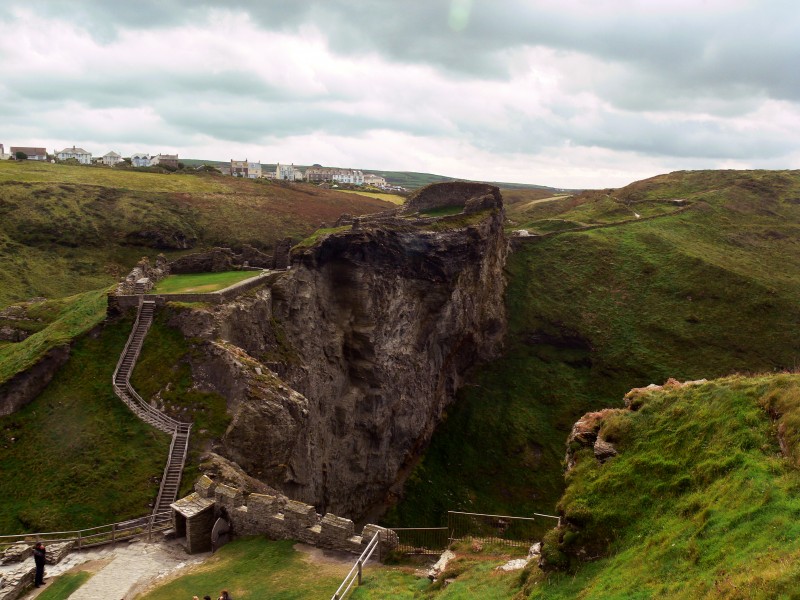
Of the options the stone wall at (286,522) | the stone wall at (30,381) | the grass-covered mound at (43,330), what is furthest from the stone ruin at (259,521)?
the grass-covered mound at (43,330)

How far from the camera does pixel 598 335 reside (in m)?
68.9

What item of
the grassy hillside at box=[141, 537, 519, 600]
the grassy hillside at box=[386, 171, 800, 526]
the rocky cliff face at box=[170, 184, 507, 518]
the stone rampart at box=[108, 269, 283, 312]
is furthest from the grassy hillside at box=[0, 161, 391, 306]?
the grassy hillside at box=[141, 537, 519, 600]

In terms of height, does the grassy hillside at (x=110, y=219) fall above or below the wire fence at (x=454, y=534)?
above

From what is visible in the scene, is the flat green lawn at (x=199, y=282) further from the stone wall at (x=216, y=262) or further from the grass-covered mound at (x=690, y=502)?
the grass-covered mound at (x=690, y=502)

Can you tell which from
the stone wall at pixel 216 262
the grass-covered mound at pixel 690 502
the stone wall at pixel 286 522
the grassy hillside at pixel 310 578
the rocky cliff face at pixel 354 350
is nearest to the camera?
the grass-covered mound at pixel 690 502

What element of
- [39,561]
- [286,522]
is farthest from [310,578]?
[39,561]

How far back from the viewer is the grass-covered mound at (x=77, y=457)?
2383 centimetres

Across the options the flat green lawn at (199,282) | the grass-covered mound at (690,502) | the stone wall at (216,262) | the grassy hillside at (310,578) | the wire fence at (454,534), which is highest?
the stone wall at (216,262)

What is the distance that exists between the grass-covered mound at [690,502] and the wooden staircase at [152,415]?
1813cm

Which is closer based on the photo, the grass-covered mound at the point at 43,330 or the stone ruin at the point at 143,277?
the grass-covered mound at the point at 43,330

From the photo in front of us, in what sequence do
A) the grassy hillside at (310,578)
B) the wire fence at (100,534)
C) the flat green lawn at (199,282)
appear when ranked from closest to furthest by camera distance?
the grassy hillside at (310,578), the wire fence at (100,534), the flat green lawn at (199,282)

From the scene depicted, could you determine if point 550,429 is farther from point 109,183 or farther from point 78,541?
point 109,183

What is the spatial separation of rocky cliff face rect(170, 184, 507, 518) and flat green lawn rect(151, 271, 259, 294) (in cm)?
299

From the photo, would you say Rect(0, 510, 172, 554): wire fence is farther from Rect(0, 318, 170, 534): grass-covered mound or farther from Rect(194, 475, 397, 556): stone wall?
Rect(194, 475, 397, 556): stone wall
